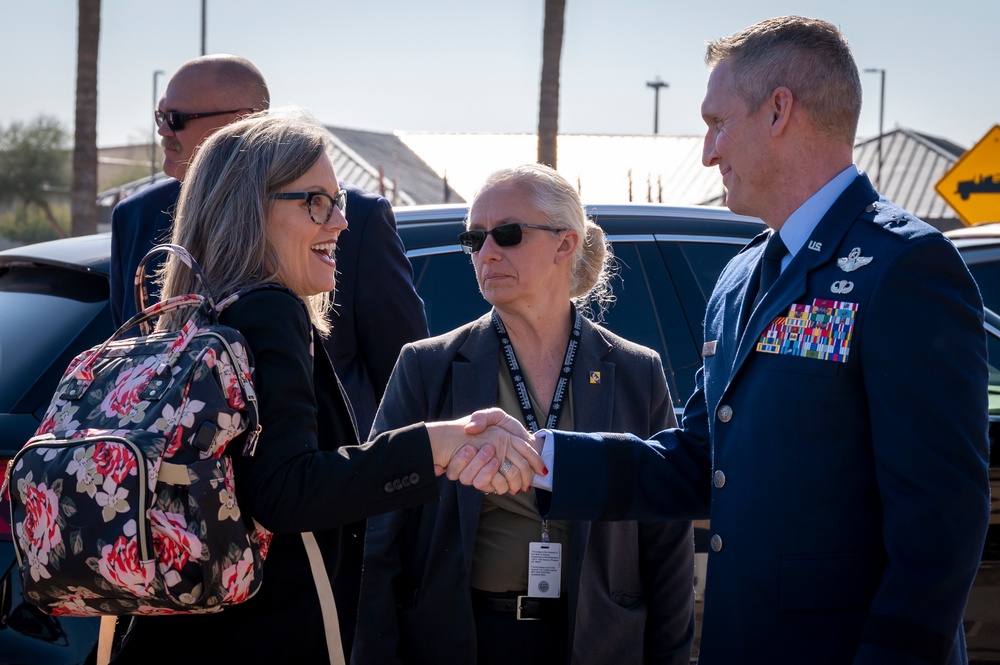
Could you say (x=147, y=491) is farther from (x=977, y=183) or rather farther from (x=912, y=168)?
(x=912, y=168)

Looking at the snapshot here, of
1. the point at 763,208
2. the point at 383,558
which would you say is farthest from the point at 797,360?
the point at 383,558

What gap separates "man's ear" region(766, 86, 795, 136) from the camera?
2498 mm

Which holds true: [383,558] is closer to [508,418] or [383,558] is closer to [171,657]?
[508,418]

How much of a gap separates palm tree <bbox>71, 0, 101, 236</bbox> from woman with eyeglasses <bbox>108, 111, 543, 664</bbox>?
13.2m

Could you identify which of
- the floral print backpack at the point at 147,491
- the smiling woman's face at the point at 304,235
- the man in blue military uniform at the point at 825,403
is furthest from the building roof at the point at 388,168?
the floral print backpack at the point at 147,491

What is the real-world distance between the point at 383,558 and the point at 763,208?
1403 millimetres

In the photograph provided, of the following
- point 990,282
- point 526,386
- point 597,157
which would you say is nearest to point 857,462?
point 526,386

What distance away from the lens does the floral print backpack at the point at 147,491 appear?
6.79 feet

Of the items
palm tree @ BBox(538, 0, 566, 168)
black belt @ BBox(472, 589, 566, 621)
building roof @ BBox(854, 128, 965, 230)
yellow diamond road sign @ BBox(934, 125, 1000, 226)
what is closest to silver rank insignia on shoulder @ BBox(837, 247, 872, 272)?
black belt @ BBox(472, 589, 566, 621)

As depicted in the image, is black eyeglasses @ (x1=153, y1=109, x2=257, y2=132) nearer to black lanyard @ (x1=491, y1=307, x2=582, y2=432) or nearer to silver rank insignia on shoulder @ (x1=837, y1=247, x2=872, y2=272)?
black lanyard @ (x1=491, y1=307, x2=582, y2=432)

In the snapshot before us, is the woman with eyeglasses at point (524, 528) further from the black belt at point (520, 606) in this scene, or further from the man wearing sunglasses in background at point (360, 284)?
the man wearing sunglasses in background at point (360, 284)

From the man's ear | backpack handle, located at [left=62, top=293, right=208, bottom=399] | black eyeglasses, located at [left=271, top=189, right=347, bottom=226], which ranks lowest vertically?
backpack handle, located at [left=62, top=293, right=208, bottom=399]

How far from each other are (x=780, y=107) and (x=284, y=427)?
49.7 inches

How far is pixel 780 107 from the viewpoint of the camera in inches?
99.0
